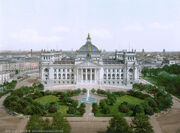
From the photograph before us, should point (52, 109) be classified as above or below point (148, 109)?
below

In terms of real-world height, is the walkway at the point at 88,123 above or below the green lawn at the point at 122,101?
below

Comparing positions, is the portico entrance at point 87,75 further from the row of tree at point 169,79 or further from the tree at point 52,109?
the tree at point 52,109

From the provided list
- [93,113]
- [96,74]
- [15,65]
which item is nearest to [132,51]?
[96,74]

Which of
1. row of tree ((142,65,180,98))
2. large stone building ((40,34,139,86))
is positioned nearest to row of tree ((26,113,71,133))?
row of tree ((142,65,180,98))

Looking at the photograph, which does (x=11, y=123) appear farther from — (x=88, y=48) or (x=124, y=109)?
(x=88, y=48)

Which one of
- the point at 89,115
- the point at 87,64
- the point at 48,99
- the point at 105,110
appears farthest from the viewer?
the point at 87,64

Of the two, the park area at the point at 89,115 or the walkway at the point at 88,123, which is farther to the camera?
the park area at the point at 89,115

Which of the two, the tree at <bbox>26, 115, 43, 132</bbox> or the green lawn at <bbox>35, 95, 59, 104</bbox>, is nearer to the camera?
the tree at <bbox>26, 115, 43, 132</bbox>

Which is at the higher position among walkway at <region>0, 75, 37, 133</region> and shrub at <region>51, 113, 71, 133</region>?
shrub at <region>51, 113, 71, 133</region>

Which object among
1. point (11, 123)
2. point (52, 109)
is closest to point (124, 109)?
point (52, 109)

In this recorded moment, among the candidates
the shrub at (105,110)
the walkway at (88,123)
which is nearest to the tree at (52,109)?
the walkway at (88,123)

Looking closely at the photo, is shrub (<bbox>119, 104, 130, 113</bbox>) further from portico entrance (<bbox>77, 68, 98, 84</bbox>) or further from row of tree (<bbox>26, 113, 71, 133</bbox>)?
portico entrance (<bbox>77, 68, 98, 84</bbox>)
